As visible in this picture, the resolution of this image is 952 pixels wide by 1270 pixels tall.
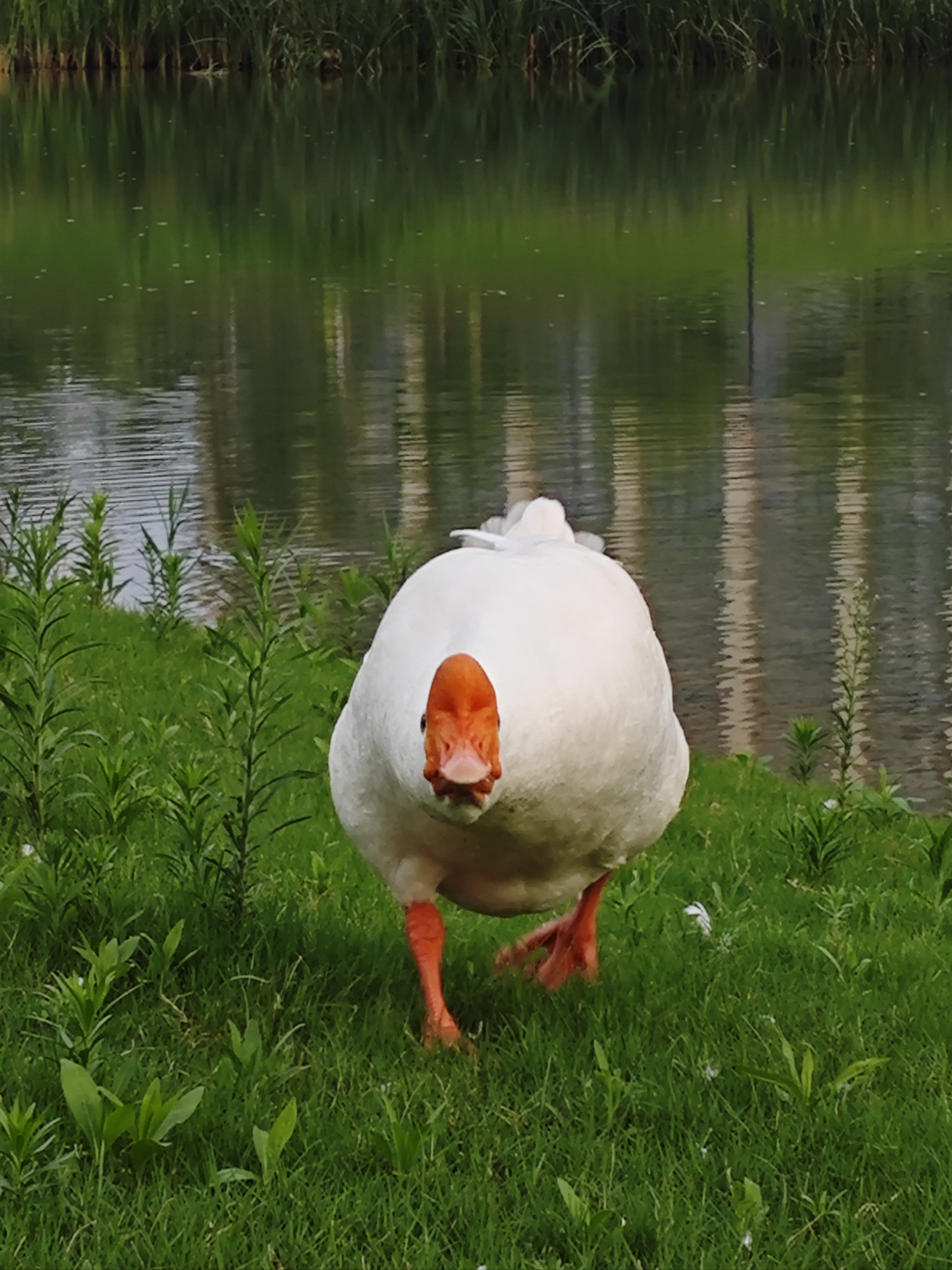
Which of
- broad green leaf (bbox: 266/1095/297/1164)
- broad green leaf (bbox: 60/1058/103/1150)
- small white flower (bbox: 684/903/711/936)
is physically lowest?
small white flower (bbox: 684/903/711/936)

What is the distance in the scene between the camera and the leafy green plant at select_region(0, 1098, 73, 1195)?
3.30 meters

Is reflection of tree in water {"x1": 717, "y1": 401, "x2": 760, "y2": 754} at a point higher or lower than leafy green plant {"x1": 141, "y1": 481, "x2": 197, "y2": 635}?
lower

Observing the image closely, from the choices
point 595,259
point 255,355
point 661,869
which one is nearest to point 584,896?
point 661,869

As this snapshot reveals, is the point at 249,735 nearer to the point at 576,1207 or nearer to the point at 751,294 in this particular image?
the point at 576,1207

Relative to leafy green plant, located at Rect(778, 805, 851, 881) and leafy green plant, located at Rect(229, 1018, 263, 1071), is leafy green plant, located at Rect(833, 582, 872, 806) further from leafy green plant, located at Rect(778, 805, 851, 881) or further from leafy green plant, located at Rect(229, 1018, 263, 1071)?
leafy green plant, located at Rect(229, 1018, 263, 1071)

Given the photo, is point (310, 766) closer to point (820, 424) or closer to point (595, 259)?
point (820, 424)

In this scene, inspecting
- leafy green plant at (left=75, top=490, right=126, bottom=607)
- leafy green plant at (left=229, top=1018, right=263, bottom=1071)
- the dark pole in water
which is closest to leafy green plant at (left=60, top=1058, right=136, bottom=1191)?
leafy green plant at (left=229, top=1018, right=263, bottom=1071)

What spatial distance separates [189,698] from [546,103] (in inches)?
1062

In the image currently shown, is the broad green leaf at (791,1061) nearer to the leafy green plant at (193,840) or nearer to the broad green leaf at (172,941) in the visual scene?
the broad green leaf at (172,941)

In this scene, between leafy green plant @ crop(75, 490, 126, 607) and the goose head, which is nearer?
the goose head

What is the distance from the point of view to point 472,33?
1316 inches

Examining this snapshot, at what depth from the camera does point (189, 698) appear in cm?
696

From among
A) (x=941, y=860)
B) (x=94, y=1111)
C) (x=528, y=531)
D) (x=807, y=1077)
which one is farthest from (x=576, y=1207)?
(x=941, y=860)

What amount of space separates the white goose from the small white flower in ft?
1.41
